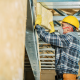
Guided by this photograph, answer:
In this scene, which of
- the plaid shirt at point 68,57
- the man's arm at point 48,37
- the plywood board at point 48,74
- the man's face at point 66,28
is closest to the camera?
the man's arm at point 48,37

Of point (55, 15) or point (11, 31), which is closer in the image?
point (11, 31)

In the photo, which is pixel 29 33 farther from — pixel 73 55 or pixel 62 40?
pixel 73 55

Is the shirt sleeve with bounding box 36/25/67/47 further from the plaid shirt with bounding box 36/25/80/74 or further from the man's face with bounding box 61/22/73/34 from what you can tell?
the man's face with bounding box 61/22/73/34

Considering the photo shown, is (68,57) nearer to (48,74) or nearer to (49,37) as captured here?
(49,37)

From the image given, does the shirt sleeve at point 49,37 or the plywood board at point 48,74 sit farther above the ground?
the shirt sleeve at point 49,37

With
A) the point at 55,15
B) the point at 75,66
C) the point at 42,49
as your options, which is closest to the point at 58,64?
the point at 75,66

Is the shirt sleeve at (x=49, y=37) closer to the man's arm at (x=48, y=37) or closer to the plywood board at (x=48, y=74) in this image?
the man's arm at (x=48, y=37)

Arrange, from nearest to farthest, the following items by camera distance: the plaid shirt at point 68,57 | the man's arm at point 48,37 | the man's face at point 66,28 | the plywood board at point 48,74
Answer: the man's arm at point 48,37 → the plaid shirt at point 68,57 → the man's face at point 66,28 → the plywood board at point 48,74

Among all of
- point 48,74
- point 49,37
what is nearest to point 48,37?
point 49,37

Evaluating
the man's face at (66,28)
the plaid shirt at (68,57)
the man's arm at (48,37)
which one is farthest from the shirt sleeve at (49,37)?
the man's face at (66,28)

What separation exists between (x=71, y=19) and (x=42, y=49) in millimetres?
1841

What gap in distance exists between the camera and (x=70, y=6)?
231 centimetres

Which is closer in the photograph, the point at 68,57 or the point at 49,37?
the point at 49,37

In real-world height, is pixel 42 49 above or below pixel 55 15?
below
